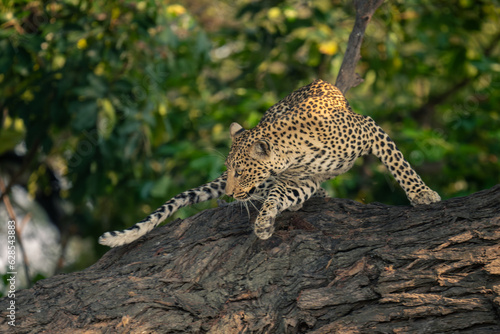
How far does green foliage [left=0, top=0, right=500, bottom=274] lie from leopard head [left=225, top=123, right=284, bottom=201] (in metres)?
1.79

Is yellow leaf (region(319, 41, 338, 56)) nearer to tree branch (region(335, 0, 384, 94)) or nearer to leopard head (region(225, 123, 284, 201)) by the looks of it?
tree branch (region(335, 0, 384, 94))

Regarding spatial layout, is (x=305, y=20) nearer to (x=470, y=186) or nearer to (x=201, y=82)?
(x=201, y=82)

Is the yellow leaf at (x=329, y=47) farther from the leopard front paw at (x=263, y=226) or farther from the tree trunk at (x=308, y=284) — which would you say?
the leopard front paw at (x=263, y=226)

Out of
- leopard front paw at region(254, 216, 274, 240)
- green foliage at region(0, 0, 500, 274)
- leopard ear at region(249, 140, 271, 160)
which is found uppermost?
leopard ear at region(249, 140, 271, 160)

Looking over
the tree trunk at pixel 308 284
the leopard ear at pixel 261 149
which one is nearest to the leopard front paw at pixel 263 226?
the tree trunk at pixel 308 284

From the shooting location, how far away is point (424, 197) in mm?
4953

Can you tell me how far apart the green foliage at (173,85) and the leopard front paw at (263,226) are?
2.34 meters

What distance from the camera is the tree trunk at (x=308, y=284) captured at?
13.3 ft

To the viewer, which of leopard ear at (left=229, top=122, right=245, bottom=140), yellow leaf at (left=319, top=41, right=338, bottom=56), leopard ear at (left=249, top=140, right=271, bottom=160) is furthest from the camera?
yellow leaf at (left=319, top=41, right=338, bottom=56)

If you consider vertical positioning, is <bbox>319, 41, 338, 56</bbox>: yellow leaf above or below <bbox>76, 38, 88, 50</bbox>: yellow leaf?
below

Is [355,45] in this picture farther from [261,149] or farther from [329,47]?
[329,47]

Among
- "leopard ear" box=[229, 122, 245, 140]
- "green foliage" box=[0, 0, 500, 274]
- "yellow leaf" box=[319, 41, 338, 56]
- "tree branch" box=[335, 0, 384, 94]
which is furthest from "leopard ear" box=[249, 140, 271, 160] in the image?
"yellow leaf" box=[319, 41, 338, 56]

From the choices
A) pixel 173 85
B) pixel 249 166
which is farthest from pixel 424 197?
pixel 173 85

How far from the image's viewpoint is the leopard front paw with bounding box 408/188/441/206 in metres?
4.91
